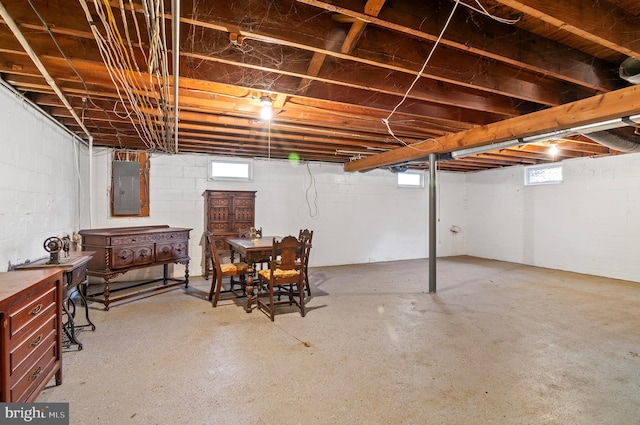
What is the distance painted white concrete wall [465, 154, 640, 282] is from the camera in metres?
5.14

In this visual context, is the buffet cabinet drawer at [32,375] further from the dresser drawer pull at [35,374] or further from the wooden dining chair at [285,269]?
the wooden dining chair at [285,269]

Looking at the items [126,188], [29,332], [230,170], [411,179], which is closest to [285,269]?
[29,332]

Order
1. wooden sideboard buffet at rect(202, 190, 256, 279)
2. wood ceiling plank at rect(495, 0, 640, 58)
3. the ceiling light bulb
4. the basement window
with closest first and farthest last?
wood ceiling plank at rect(495, 0, 640, 58), the ceiling light bulb, wooden sideboard buffet at rect(202, 190, 256, 279), the basement window

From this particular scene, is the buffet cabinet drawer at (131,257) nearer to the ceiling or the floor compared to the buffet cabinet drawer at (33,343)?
nearer to the ceiling

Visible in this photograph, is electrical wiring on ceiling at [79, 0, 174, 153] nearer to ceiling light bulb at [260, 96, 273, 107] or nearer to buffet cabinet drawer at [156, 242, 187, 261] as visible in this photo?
ceiling light bulb at [260, 96, 273, 107]

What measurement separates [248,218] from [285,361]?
10.8 feet

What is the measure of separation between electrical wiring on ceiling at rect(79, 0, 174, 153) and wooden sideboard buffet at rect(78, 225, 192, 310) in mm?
1443

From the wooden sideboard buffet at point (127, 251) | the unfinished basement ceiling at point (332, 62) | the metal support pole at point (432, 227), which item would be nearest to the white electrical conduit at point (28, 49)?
the unfinished basement ceiling at point (332, 62)

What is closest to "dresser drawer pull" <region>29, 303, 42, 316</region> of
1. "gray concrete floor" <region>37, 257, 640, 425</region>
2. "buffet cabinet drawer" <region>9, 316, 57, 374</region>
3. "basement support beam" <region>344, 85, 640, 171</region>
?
"buffet cabinet drawer" <region>9, 316, 57, 374</region>

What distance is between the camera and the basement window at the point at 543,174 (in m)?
6.11

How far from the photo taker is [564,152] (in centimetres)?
548

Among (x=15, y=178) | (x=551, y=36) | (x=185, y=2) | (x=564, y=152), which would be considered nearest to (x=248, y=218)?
(x=15, y=178)

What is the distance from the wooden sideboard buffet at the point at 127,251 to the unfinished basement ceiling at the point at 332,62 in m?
1.34

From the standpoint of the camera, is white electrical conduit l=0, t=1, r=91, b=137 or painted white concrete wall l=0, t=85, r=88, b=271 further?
painted white concrete wall l=0, t=85, r=88, b=271
